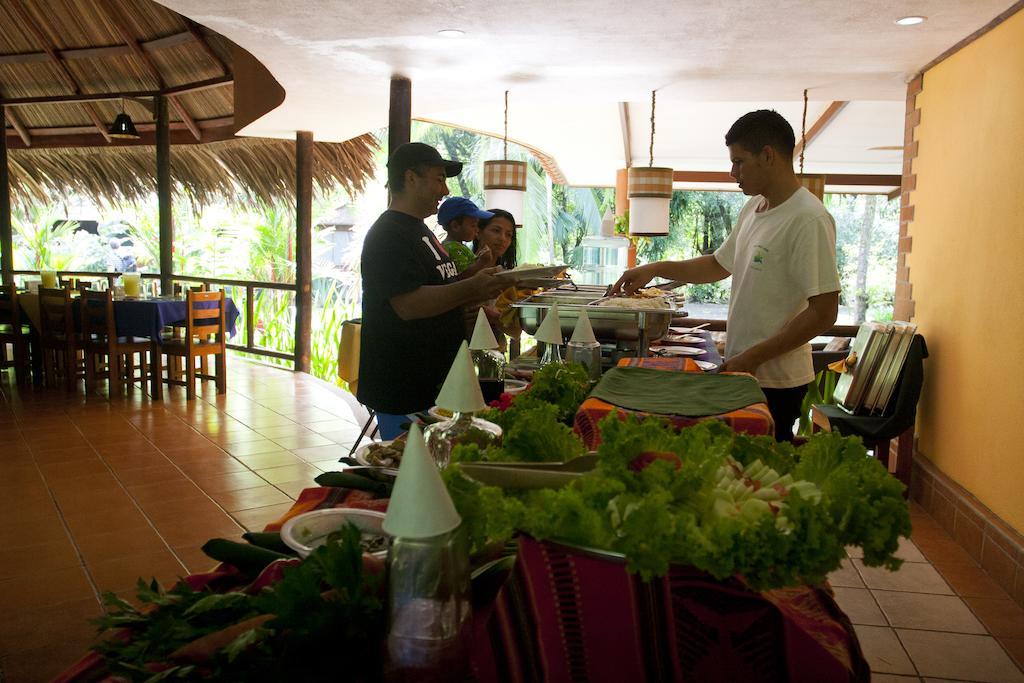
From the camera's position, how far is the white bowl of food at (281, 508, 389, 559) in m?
0.98

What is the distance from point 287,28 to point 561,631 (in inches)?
158

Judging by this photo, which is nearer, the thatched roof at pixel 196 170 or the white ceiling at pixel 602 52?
the white ceiling at pixel 602 52

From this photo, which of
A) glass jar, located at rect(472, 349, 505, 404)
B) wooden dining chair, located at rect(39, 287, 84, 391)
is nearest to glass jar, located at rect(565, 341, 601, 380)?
glass jar, located at rect(472, 349, 505, 404)

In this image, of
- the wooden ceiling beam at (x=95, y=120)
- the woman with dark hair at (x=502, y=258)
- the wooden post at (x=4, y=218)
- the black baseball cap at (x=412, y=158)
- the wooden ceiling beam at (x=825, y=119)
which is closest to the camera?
the black baseball cap at (x=412, y=158)

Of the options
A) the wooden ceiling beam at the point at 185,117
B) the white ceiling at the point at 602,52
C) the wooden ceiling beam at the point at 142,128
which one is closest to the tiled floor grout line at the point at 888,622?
the white ceiling at the point at 602,52

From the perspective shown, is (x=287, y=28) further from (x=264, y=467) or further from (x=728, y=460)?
(x=728, y=460)

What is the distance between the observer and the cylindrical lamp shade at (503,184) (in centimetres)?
531

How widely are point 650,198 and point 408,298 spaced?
3125mm

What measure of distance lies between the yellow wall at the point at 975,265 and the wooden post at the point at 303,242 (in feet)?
17.6

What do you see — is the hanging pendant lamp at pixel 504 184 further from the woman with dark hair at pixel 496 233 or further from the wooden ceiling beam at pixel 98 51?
the wooden ceiling beam at pixel 98 51

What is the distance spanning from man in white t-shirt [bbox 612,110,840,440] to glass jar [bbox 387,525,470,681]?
1564mm

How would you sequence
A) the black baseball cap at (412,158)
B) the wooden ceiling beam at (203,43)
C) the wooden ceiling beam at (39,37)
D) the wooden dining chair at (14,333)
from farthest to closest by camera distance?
the wooden ceiling beam at (39,37) < the wooden ceiling beam at (203,43) < the wooden dining chair at (14,333) < the black baseball cap at (412,158)

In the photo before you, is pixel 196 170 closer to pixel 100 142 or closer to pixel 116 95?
pixel 100 142

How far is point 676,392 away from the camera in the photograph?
1.46 meters
